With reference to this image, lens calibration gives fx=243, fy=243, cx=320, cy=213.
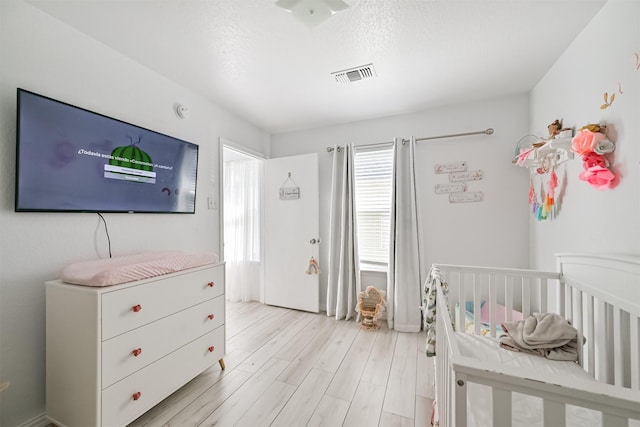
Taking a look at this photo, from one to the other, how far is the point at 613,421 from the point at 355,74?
7.29 feet

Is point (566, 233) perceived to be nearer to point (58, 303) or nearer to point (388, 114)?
point (388, 114)

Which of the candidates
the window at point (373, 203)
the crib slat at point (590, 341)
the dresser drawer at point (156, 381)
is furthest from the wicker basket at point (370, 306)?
the crib slat at point (590, 341)

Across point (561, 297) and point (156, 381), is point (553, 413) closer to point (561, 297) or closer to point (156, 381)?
point (561, 297)

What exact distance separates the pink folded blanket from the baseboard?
264cm

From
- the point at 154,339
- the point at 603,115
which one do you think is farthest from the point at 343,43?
the point at 154,339

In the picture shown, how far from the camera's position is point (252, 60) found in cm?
182

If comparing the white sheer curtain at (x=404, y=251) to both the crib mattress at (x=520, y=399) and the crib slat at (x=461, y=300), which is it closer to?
the crib slat at (x=461, y=300)

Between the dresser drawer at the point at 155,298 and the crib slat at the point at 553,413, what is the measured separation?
1.72 meters

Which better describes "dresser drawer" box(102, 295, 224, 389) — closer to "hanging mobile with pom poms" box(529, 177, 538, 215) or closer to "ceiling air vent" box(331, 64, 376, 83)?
"ceiling air vent" box(331, 64, 376, 83)

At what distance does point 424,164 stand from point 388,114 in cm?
72

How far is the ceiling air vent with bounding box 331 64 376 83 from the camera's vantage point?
6.38 ft

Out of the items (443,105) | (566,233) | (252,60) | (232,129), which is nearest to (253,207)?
(232,129)

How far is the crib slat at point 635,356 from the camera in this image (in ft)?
3.12

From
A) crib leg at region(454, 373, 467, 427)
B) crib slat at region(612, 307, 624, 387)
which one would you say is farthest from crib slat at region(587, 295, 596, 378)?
crib leg at region(454, 373, 467, 427)
